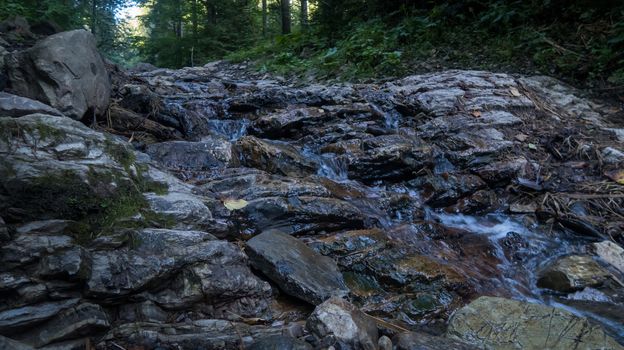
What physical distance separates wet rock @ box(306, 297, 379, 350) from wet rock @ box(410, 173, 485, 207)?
3.02 metres

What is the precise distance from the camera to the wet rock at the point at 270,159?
5.41 metres

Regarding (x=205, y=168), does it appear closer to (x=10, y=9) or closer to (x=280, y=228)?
(x=280, y=228)

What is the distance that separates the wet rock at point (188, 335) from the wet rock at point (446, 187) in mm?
3405

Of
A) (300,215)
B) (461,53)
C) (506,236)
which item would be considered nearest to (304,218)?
(300,215)

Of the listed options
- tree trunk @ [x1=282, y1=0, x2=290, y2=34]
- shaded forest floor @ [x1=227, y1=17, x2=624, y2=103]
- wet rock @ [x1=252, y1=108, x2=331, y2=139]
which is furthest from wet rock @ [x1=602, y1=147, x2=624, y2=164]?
tree trunk @ [x1=282, y1=0, x2=290, y2=34]

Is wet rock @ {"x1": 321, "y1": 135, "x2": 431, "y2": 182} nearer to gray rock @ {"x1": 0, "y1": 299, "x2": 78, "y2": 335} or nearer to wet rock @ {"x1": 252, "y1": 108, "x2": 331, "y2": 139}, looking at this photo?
wet rock @ {"x1": 252, "y1": 108, "x2": 331, "y2": 139}

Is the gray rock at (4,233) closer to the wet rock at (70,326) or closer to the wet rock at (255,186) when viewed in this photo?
the wet rock at (70,326)

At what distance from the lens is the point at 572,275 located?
390 cm

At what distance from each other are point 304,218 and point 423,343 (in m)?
1.76

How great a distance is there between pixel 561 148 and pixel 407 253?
3948 mm

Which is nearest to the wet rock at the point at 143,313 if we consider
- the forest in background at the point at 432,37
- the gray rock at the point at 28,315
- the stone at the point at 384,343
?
the gray rock at the point at 28,315

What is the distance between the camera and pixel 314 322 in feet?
8.42

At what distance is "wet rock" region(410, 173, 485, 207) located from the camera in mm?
5344

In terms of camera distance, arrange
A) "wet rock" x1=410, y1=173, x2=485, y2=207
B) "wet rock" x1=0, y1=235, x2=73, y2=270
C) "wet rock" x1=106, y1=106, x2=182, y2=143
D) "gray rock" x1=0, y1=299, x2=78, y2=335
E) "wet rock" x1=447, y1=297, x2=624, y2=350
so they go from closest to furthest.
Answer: "gray rock" x1=0, y1=299, x2=78, y2=335 → "wet rock" x1=0, y1=235, x2=73, y2=270 → "wet rock" x1=447, y1=297, x2=624, y2=350 → "wet rock" x1=410, y1=173, x2=485, y2=207 → "wet rock" x1=106, y1=106, x2=182, y2=143
